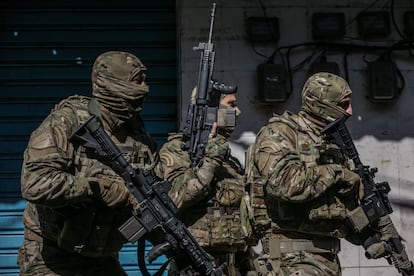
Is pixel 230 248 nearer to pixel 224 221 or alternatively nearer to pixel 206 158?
pixel 224 221

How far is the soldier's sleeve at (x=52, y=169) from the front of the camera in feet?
16.2

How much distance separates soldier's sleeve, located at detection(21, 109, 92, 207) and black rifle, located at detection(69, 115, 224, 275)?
0.33ft

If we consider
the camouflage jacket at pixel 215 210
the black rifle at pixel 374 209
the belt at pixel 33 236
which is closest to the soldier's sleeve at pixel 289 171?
the black rifle at pixel 374 209

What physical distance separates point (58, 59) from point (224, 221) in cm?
271

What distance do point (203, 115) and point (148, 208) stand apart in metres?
2.05

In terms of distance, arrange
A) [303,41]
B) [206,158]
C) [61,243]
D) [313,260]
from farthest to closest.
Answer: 1. [303,41]
2. [206,158]
3. [313,260]
4. [61,243]

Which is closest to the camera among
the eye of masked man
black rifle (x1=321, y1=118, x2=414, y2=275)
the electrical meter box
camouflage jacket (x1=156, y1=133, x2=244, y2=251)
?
black rifle (x1=321, y1=118, x2=414, y2=275)

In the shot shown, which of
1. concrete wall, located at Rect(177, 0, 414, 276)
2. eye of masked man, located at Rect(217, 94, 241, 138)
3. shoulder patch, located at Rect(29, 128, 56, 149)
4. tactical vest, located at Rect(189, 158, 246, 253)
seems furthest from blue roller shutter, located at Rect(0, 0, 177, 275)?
shoulder patch, located at Rect(29, 128, 56, 149)

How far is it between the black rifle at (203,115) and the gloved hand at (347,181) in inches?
55.4

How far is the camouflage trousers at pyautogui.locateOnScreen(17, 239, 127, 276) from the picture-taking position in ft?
17.9

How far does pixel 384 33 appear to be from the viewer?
8562 millimetres

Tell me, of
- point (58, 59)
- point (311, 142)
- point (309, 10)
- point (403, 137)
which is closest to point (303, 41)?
point (309, 10)

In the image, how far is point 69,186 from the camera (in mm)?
4961

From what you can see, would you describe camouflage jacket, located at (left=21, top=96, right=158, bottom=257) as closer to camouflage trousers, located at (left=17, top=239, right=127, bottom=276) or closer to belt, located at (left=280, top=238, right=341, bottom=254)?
camouflage trousers, located at (left=17, top=239, right=127, bottom=276)
